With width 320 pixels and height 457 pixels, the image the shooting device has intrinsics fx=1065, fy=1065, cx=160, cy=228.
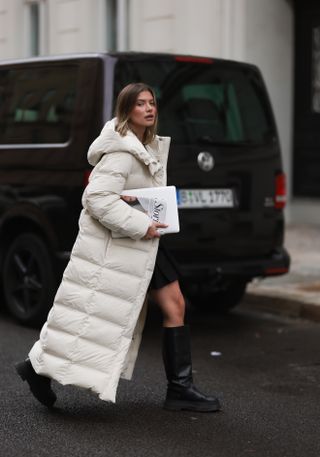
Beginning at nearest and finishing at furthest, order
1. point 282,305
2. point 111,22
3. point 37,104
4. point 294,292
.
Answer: point 37,104
point 282,305
point 294,292
point 111,22

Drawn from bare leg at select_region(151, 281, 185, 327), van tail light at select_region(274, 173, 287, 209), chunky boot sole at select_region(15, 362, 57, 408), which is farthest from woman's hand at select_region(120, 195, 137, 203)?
van tail light at select_region(274, 173, 287, 209)

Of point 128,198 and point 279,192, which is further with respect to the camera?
point 279,192

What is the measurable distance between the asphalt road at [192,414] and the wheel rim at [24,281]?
466 millimetres

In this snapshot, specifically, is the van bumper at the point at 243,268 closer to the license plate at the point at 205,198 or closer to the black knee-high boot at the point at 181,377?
the license plate at the point at 205,198

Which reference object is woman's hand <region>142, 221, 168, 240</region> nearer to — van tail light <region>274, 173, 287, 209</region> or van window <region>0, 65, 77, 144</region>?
van window <region>0, 65, 77, 144</region>

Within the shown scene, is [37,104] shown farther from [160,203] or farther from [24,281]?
[160,203]

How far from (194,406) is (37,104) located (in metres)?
3.11

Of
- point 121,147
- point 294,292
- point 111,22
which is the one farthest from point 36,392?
point 111,22

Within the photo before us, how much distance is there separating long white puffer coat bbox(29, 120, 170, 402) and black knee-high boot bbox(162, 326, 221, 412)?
0.29 metres

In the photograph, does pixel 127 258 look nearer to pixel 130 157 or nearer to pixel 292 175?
pixel 130 157

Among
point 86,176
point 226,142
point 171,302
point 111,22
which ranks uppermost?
point 111,22

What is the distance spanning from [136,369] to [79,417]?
113 cm

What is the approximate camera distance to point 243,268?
748cm

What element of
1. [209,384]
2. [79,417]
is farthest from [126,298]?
[209,384]
